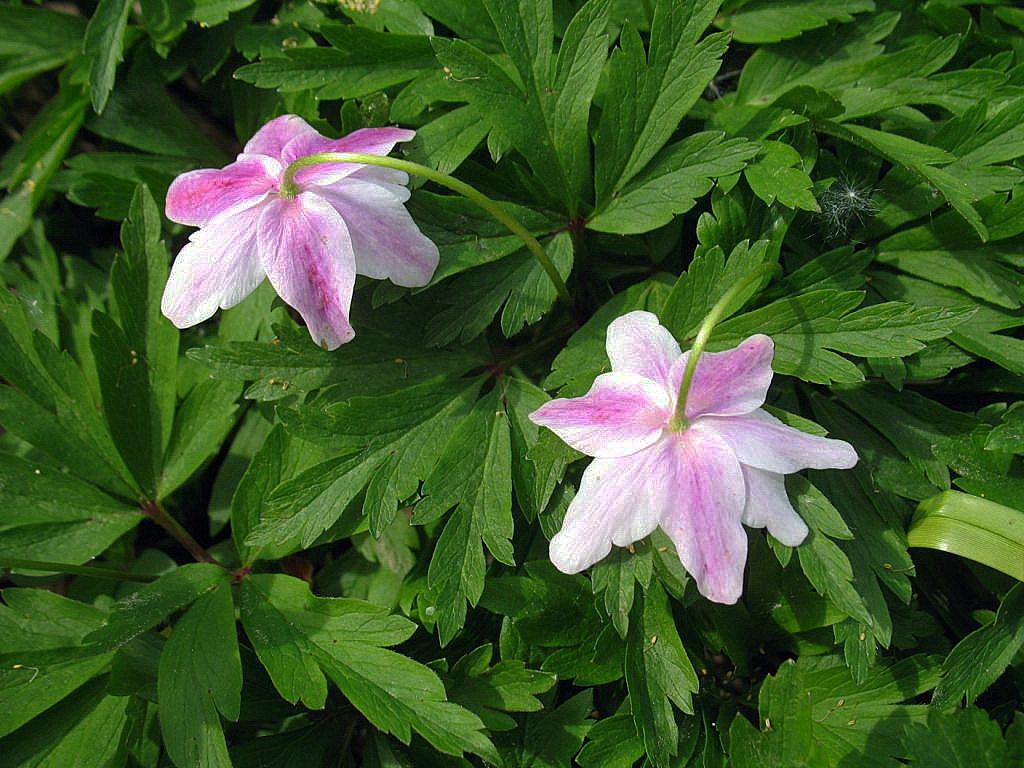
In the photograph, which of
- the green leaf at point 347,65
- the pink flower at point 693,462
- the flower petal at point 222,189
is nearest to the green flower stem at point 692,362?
the pink flower at point 693,462

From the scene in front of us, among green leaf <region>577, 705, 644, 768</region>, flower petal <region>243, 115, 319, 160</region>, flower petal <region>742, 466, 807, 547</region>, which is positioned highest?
flower petal <region>243, 115, 319, 160</region>

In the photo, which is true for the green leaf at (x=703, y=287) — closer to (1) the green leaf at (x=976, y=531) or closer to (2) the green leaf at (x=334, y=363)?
(2) the green leaf at (x=334, y=363)

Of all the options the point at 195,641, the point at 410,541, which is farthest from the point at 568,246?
the point at 195,641

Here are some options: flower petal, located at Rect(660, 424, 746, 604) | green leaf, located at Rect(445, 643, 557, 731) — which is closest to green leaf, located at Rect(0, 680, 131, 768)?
green leaf, located at Rect(445, 643, 557, 731)

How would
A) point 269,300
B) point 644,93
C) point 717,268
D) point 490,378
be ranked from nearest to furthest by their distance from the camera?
point 717,268 → point 644,93 → point 490,378 → point 269,300

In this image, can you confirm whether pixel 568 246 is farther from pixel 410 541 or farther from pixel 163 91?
pixel 163 91

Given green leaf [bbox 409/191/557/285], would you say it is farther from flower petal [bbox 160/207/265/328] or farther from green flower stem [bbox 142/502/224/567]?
green flower stem [bbox 142/502/224/567]
